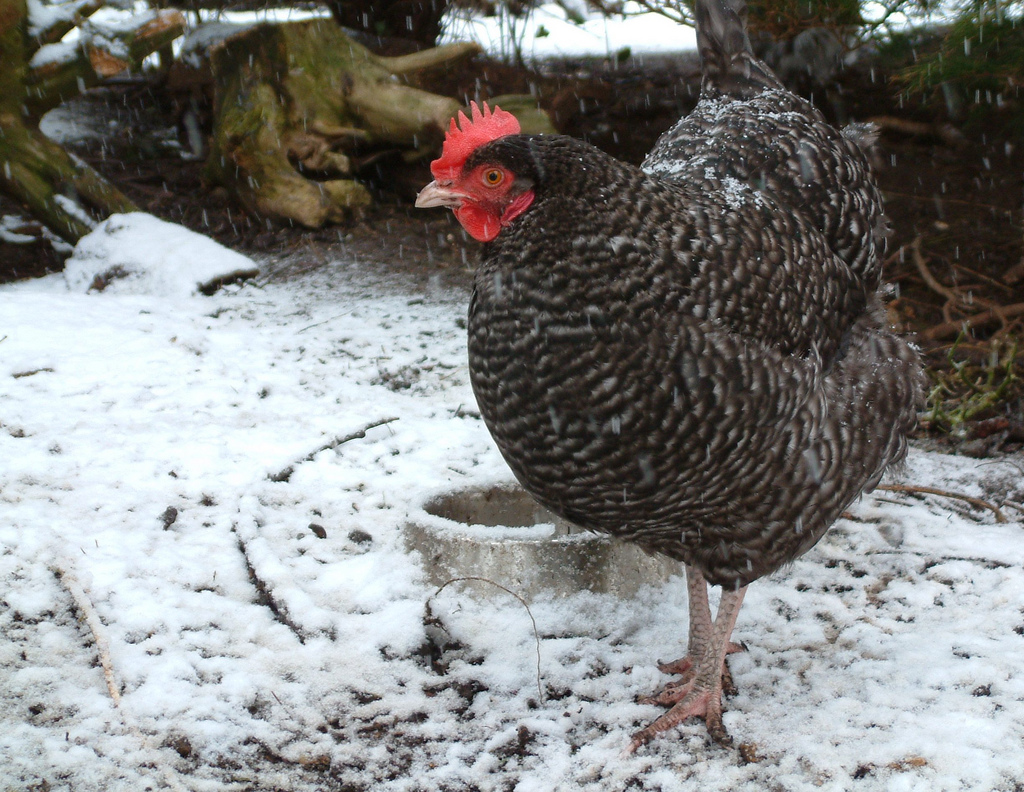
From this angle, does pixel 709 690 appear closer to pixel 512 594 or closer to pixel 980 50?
pixel 512 594

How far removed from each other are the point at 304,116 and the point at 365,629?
4.23 m

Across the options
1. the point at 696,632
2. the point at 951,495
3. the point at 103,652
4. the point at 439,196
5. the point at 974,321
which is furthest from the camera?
the point at 974,321

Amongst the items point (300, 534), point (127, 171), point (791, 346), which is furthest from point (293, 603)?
point (127, 171)

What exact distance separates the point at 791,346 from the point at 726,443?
1.07ft

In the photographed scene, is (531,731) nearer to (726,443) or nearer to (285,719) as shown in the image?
(285,719)

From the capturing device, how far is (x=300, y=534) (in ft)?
9.57

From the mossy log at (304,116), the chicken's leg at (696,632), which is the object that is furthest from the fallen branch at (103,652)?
the mossy log at (304,116)

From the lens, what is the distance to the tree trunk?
16.9 feet

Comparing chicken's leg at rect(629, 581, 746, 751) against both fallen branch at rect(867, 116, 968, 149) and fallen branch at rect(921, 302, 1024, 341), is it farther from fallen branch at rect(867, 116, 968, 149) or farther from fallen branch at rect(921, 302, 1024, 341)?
fallen branch at rect(867, 116, 968, 149)

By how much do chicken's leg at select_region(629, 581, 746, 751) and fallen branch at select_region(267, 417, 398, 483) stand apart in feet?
4.91

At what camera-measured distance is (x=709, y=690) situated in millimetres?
2352

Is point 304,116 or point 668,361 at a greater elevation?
point 304,116

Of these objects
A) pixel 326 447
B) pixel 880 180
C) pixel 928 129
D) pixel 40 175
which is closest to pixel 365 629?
pixel 326 447

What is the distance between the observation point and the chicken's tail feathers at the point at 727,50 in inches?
120
